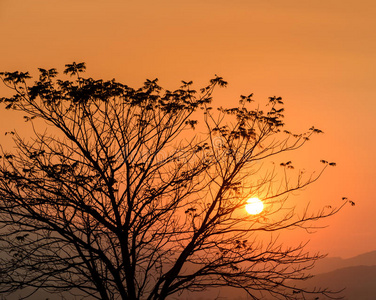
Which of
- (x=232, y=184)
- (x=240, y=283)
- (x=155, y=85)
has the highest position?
(x=155, y=85)

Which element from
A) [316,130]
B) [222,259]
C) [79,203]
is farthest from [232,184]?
[79,203]

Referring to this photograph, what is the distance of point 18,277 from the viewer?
14555 mm

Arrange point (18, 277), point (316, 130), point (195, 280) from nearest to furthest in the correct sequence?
point (18, 277), point (195, 280), point (316, 130)

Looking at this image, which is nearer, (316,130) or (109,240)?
(109,240)

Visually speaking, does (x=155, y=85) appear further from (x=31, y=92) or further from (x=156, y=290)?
(x=156, y=290)

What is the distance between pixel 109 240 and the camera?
49.1 feet

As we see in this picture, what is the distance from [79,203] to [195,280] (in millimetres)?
4299

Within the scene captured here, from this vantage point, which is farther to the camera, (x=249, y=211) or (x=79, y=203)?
(x=249, y=211)

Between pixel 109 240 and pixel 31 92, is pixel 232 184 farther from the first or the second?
pixel 31 92

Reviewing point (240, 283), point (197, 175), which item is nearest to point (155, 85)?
point (197, 175)

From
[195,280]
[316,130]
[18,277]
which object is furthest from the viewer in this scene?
[316,130]

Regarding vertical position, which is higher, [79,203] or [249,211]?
[79,203]

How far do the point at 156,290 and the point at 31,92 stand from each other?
7.15m

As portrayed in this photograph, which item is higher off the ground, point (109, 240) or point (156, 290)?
point (109, 240)
